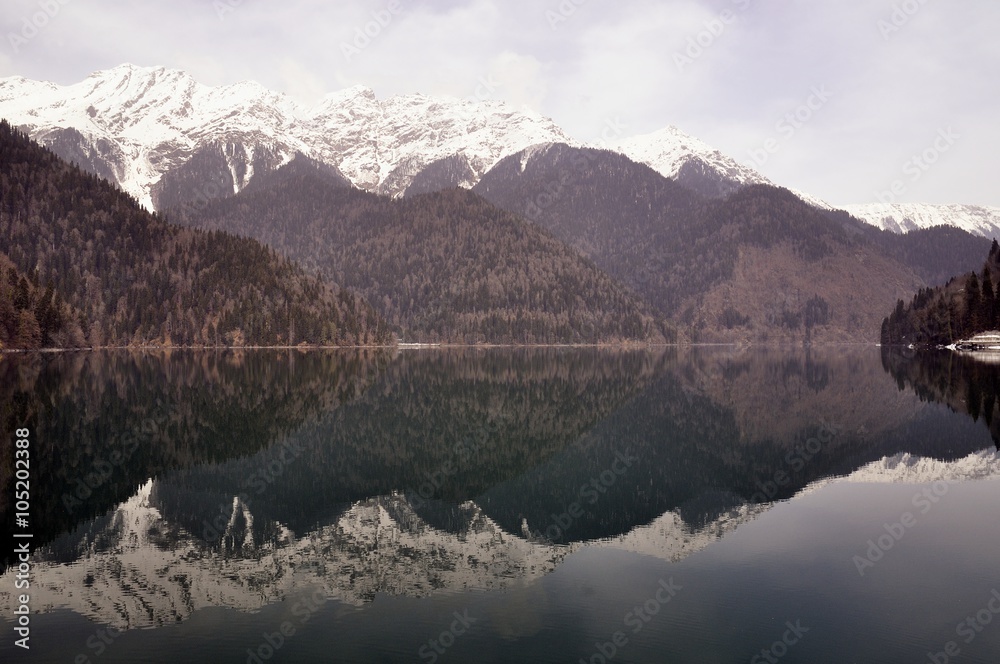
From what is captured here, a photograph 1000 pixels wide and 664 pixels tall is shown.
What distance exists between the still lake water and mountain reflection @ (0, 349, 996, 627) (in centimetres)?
21

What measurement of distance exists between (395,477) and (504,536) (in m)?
13.9

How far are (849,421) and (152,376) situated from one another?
95.2 meters

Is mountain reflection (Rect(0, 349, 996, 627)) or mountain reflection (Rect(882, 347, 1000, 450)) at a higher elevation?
mountain reflection (Rect(0, 349, 996, 627))

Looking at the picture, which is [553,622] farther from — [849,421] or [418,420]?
[849,421]

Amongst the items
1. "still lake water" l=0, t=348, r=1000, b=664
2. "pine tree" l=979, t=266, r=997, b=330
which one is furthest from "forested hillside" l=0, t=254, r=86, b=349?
"pine tree" l=979, t=266, r=997, b=330

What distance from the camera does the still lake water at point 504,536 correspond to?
2255cm

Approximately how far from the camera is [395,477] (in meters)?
46.5

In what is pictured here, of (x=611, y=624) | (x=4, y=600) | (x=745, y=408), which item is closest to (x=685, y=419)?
(x=745, y=408)

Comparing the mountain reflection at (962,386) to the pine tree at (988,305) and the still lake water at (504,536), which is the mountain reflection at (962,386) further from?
the pine tree at (988,305)

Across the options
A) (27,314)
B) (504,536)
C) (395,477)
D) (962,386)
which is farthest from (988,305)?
(27,314)

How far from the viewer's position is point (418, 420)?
230 ft

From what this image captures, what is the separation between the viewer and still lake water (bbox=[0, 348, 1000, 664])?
888 inches

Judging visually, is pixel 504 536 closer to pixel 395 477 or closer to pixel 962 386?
pixel 395 477

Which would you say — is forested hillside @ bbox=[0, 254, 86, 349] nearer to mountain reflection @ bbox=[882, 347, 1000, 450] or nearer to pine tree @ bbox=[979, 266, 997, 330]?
mountain reflection @ bbox=[882, 347, 1000, 450]
